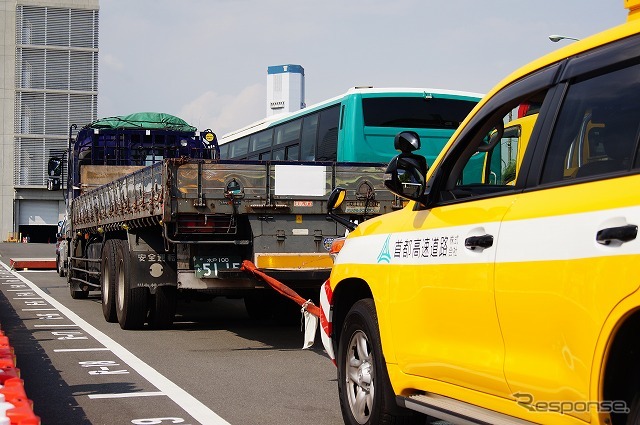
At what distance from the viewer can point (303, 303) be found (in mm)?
8414

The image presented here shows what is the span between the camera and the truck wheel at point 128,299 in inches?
462

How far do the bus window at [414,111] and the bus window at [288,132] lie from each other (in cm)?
300

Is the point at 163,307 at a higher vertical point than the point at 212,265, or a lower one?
lower

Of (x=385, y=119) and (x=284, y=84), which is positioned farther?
(x=284, y=84)

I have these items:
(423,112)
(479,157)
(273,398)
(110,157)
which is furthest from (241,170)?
(110,157)

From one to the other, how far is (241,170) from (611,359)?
7.37m

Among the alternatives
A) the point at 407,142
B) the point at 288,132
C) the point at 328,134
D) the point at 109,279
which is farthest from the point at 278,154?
the point at 407,142

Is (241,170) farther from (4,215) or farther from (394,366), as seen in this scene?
(4,215)

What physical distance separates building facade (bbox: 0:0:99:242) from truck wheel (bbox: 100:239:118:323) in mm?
82356

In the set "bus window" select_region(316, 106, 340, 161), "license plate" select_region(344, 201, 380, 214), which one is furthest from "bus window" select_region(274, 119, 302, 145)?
"license plate" select_region(344, 201, 380, 214)

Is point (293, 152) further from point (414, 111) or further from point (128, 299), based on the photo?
point (128, 299)

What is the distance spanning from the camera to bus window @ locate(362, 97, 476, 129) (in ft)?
53.5

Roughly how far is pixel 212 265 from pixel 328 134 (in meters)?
7.21

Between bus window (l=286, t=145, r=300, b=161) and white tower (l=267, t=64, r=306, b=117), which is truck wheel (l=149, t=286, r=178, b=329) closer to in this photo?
bus window (l=286, t=145, r=300, b=161)
